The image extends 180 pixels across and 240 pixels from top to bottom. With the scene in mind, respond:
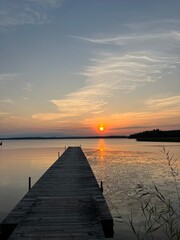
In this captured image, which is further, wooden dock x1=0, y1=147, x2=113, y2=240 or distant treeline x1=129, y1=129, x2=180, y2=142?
distant treeline x1=129, y1=129, x2=180, y2=142

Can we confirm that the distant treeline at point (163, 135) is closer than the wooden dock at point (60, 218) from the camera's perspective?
No

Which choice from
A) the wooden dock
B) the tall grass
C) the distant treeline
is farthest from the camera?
the distant treeline

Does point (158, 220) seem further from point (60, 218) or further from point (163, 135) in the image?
point (163, 135)

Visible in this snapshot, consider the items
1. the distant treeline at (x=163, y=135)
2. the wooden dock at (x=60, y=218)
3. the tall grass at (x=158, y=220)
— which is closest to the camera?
the tall grass at (x=158, y=220)

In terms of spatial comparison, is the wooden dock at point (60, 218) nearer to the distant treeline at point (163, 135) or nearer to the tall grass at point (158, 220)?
the tall grass at point (158, 220)

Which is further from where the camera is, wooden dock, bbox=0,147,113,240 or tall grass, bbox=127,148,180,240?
wooden dock, bbox=0,147,113,240

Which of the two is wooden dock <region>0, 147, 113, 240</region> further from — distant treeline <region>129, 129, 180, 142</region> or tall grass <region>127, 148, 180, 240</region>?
distant treeline <region>129, 129, 180, 142</region>

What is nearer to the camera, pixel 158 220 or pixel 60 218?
pixel 60 218

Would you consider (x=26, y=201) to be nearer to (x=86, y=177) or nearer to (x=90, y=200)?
(x=90, y=200)

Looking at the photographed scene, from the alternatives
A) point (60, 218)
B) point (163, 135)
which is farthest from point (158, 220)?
point (163, 135)

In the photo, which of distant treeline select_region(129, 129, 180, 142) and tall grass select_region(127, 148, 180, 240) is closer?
Answer: tall grass select_region(127, 148, 180, 240)

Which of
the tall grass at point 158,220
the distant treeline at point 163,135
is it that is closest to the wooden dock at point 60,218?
the tall grass at point 158,220

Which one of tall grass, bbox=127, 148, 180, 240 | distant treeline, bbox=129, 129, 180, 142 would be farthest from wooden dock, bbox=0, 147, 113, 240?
distant treeline, bbox=129, 129, 180, 142

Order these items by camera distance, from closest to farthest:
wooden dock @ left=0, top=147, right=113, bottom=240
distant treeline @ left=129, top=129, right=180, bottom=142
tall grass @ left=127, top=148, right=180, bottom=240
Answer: tall grass @ left=127, top=148, right=180, bottom=240 < wooden dock @ left=0, top=147, right=113, bottom=240 < distant treeline @ left=129, top=129, right=180, bottom=142
